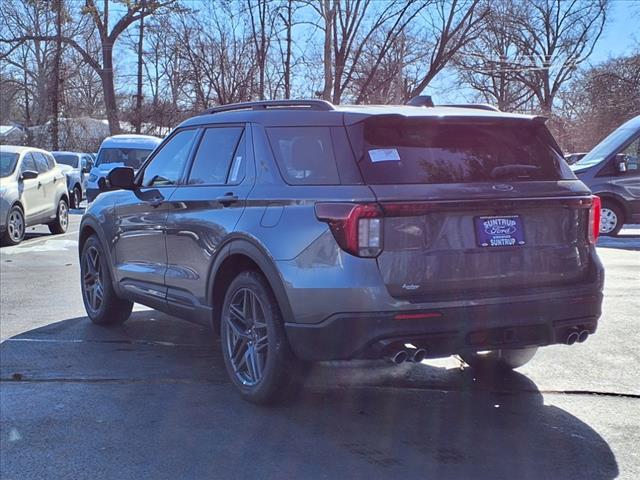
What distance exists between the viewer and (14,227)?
1285cm

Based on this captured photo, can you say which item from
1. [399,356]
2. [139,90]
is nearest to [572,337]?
[399,356]

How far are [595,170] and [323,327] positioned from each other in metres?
11.2

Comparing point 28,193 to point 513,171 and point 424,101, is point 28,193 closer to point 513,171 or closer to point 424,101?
point 424,101

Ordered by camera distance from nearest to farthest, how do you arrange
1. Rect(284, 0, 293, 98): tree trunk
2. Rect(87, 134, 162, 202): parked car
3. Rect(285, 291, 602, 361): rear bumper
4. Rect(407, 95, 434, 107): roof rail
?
1. Rect(285, 291, 602, 361): rear bumper
2. Rect(407, 95, 434, 107): roof rail
3. Rect(87, 134, 162, 202): parked car
4. Rect(284, 0, 293, 98): tree trunk

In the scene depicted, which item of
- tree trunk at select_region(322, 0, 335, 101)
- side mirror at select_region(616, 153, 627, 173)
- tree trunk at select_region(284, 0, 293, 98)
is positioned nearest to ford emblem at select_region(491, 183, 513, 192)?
side mirror at select_region(616, 153, 627, 173)

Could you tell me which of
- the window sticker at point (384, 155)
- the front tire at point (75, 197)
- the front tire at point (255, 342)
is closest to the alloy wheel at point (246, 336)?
the front tire at point (255, 342)

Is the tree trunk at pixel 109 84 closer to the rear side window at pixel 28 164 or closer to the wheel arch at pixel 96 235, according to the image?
the rear side window at pixel 28 164

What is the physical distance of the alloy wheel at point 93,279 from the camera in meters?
7.04

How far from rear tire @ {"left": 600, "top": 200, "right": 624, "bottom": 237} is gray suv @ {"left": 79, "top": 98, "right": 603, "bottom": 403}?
9.73 m

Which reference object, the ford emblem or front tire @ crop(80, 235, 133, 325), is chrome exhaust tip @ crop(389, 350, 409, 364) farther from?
front tire @ crop(80, 235, 133, 325)

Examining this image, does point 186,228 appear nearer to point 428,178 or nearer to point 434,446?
point 428,178

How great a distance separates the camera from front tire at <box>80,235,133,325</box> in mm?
6848

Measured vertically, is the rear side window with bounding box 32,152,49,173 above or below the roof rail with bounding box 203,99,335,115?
below

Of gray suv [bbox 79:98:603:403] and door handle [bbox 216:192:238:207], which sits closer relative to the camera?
gray suv [bbox 79:98:603:403]
